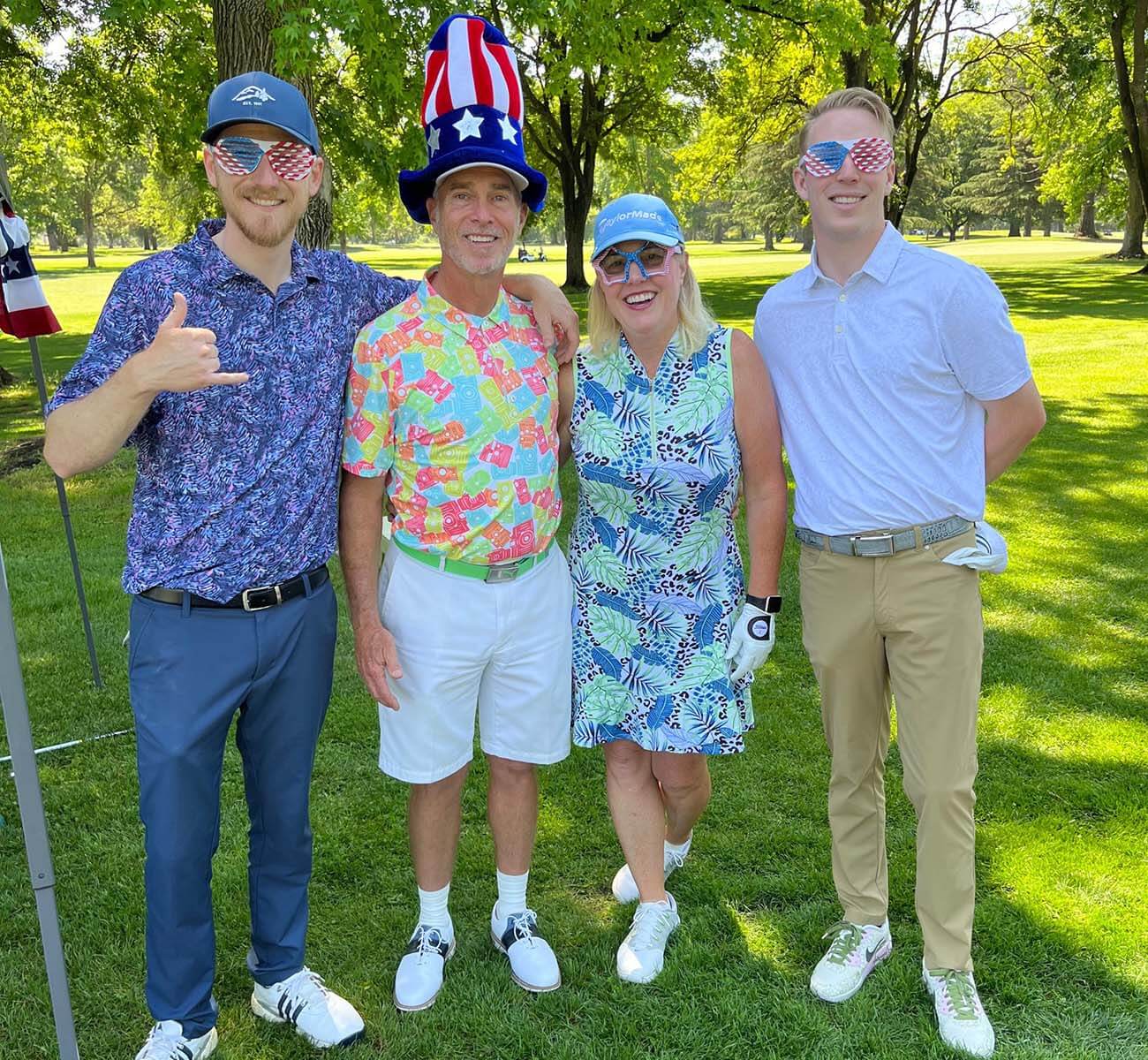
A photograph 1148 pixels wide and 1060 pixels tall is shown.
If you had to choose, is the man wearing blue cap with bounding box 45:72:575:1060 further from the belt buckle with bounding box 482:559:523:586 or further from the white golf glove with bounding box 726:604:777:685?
the white golf glove with bounding box 726:604:777:685

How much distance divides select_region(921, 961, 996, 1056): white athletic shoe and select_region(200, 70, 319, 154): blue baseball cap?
2.77 meters

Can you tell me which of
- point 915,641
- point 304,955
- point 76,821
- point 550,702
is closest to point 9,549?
point 76,821

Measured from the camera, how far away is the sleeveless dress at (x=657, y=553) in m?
2.87

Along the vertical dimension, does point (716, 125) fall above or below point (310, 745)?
above

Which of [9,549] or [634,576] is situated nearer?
[634,576]

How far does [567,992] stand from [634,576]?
4.11ft

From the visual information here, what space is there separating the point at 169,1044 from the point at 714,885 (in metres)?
1.76

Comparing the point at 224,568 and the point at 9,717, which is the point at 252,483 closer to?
the point at 224,568

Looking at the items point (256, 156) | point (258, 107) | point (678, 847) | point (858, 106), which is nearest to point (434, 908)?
point (678, 847)

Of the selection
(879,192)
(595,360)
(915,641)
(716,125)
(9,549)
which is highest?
(716,125)

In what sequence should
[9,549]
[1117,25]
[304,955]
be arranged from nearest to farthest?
[304,955] → [9,549] → [1117,25]

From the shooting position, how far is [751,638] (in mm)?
2984

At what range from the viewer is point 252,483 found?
249cm

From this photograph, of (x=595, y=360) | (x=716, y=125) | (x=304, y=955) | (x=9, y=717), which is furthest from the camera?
(x=716, y=125)
